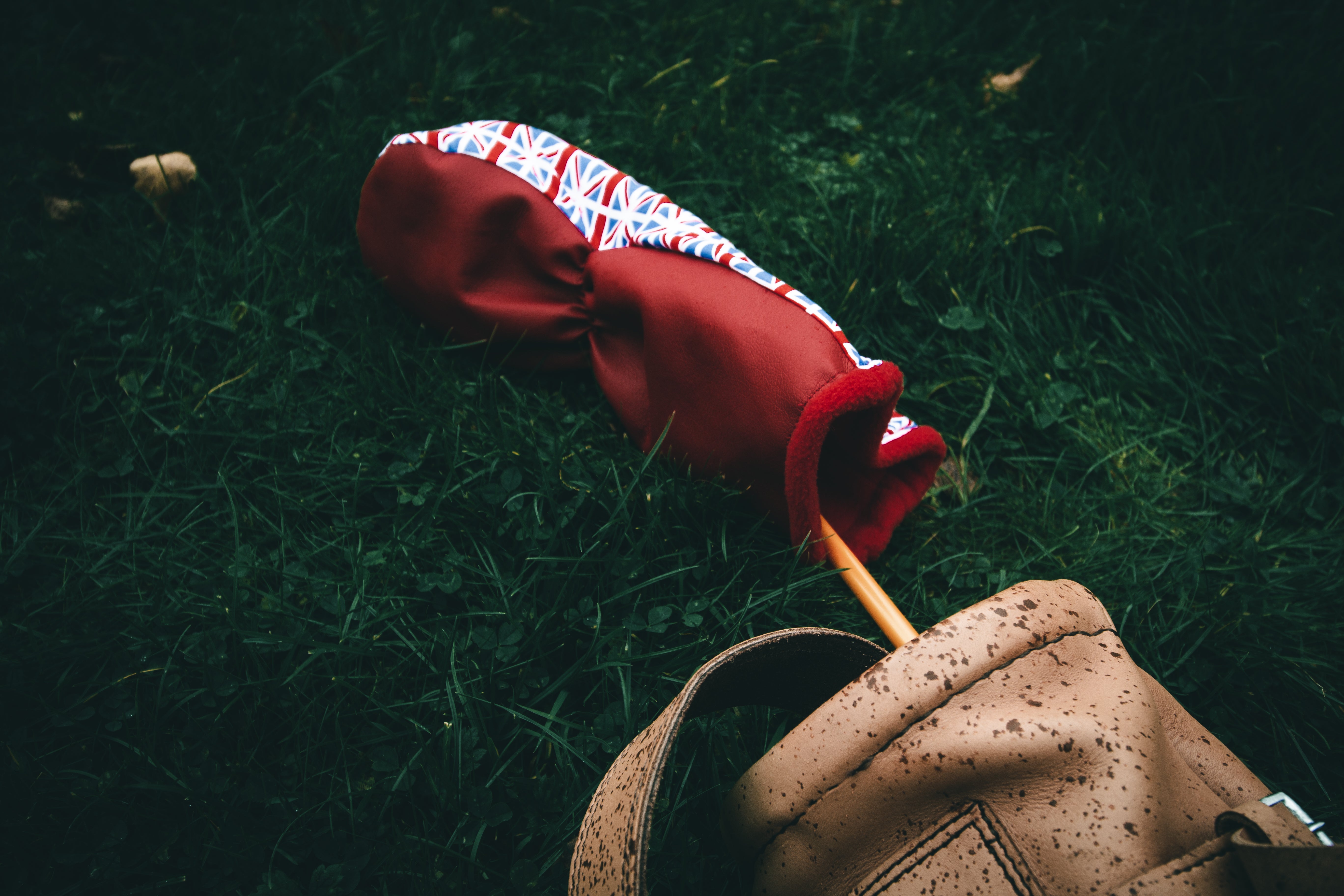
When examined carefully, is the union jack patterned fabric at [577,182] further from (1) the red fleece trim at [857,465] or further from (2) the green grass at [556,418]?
(2) the green grass at [556,418]

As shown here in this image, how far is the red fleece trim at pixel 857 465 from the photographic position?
1.21m

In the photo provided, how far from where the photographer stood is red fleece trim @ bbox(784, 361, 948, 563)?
1209mm

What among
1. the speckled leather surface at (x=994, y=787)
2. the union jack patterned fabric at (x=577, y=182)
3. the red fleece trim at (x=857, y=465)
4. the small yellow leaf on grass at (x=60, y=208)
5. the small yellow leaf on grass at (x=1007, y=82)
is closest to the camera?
the speckled leather surface at (x=994, y=787)

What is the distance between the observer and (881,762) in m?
0.81

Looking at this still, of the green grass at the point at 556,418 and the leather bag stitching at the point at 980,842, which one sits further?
the green grass at the point at 556,418

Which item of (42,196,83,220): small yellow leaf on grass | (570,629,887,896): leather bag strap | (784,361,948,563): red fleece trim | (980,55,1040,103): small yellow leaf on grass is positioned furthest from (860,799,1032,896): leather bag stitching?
(42,196,83,220): small yellow leaf on grass

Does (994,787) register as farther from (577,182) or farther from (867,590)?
(577,182)

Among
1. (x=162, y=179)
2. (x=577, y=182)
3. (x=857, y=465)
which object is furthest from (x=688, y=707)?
(x=162, y=179)

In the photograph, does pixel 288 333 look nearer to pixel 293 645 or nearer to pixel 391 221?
pixel 391 221

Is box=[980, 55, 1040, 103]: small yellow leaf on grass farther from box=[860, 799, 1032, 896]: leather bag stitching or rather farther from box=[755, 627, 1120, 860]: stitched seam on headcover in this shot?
box=[860, 799, 1032, 896]: leather bag stitching

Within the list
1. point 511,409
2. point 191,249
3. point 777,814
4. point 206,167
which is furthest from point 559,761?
point 206,167

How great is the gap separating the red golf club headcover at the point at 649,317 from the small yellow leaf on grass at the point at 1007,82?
1.33m

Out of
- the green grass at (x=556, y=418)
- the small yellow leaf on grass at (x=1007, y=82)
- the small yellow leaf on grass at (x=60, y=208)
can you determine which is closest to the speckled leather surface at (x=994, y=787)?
the green grass at (x=556, y=418)

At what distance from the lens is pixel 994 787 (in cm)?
78
